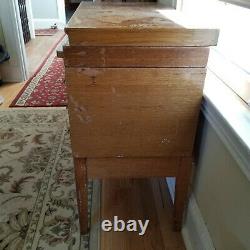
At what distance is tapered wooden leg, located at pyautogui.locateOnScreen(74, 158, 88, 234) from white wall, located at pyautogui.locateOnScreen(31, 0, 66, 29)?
4918mm

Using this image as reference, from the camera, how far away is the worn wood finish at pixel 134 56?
0.80 meters

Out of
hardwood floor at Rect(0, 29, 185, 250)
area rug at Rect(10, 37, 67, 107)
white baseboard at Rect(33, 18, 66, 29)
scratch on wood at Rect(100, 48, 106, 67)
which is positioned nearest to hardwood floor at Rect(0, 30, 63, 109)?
area rug at Rect(10, 37, 67, 107)

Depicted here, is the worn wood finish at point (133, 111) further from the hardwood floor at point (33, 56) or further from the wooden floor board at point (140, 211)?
the hardwood floor at point (33, 56)

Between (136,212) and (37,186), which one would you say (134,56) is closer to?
(136,212)

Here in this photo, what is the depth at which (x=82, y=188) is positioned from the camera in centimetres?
106

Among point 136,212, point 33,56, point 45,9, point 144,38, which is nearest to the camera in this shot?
point 144,38

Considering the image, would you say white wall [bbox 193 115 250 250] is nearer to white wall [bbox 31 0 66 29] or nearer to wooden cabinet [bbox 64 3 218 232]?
wooden cabinet [bbox 64 3 218 232]

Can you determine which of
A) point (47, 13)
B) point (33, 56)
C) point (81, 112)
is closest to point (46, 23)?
point (47, 13)

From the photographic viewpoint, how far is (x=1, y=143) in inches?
71.9

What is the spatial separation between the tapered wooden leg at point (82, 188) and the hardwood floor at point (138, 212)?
76 millimetres

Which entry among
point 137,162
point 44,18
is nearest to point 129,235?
point 137,162

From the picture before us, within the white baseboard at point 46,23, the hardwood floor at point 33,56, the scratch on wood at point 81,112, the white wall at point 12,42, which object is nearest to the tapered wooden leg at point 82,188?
the scratch on wood at point 81,112

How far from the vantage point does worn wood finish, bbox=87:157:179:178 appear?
3.31 feet

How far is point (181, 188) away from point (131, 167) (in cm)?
23
